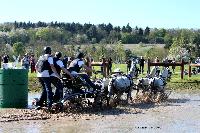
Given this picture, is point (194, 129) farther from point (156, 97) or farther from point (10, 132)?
point (156, 97)

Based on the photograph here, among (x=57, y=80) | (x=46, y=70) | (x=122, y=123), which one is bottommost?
(x=122, y=123)

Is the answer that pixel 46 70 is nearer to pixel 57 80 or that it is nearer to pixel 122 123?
pixel 57 80

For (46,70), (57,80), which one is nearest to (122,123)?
(57,80)

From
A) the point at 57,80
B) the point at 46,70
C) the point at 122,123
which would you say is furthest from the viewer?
the point at 57,80

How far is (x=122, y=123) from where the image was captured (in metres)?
14.3

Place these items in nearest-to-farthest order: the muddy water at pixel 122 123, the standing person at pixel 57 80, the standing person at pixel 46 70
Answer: the muddy water at pixel 122 123 < the standing person at pixel 46 70 < the standing person at pixel 57 80

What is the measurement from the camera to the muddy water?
1320 cm

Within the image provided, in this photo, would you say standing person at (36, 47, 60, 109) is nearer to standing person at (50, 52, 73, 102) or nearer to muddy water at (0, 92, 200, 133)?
standing person at (50, 52, 73, 102)

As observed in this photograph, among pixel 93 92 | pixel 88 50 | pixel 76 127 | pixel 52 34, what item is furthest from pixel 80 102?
pixel 52 34

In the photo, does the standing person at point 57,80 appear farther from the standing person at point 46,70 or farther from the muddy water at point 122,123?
the muddy water at point 122,123

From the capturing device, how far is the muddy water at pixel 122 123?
13203mm

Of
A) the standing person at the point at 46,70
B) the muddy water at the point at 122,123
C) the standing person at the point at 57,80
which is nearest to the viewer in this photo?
the muddy water at the point at 122,123

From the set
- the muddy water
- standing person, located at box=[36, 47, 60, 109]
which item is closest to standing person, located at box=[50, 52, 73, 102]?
standing person, located at box=[36, 47, 60, 109]

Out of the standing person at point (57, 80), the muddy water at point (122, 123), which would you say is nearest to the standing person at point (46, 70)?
the standing person at point (57, 80)
